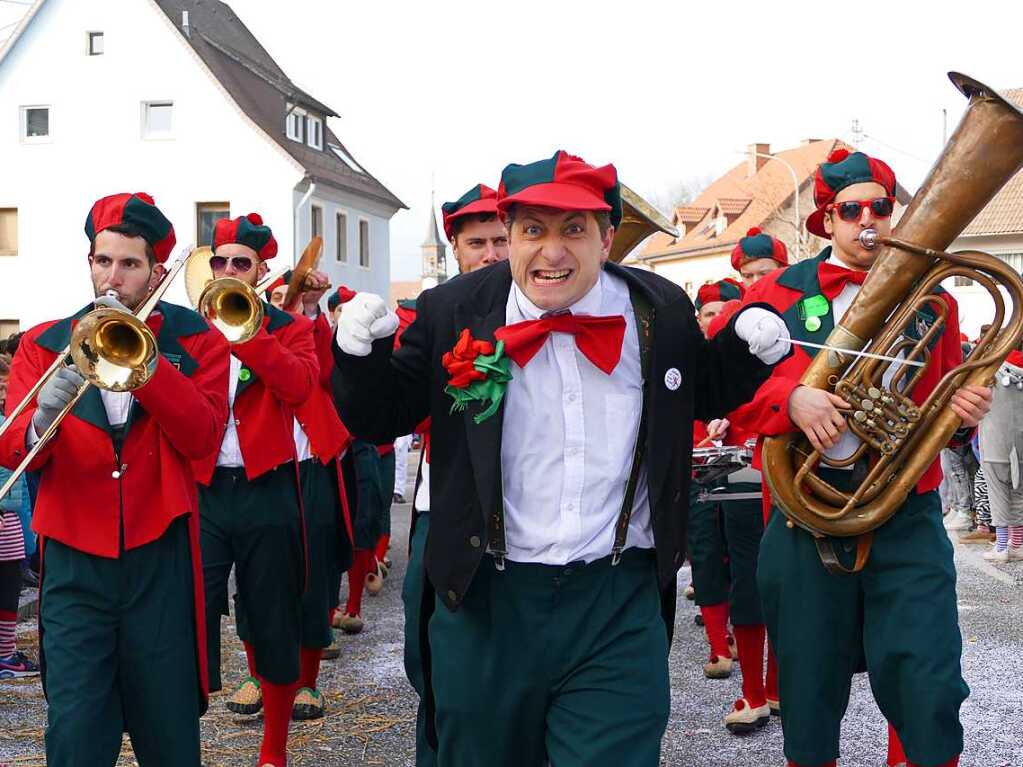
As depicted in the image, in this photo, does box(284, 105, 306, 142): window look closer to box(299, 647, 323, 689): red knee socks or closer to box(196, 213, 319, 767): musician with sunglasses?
box(299, 647, 323, 689): red knee socks

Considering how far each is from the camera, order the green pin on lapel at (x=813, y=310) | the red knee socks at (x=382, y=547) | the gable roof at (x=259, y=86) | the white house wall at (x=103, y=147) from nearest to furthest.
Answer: the green pin on lapel at (x=813, y=310)
the red knee socks at (x=382, y=547)
the white house wall at (x=103, y=147)
the gable roof at (x=259, y=86)

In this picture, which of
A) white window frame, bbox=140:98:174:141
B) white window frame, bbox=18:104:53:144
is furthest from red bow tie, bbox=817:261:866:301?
white window frame, bbox=18:104:53:144

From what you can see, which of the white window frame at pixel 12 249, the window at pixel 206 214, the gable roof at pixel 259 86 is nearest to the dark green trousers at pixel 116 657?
the gable roof at pixel 259 86

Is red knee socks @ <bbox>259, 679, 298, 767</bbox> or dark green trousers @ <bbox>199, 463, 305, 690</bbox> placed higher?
dark green trousers @ <bbox>199, 463, 305, 690</bbox>

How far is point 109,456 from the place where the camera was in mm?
4340

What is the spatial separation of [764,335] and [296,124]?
39.4 m

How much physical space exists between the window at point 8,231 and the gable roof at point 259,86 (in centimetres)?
712

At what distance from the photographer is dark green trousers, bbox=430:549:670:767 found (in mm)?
3479

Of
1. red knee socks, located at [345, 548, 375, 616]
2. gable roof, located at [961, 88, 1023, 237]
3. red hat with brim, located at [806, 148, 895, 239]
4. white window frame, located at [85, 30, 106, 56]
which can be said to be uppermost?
white window frame, located at [85, 30, 106, 56]

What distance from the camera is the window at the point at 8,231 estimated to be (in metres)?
38.4

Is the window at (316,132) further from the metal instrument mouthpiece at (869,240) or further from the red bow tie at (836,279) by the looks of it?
the metal instrument mouthpiece at (869,240)

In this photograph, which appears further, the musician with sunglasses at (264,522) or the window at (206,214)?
the window at (206,214)

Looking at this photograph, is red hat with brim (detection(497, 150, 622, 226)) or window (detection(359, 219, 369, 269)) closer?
red hat with brim (detection(497, 150, 622, 226))

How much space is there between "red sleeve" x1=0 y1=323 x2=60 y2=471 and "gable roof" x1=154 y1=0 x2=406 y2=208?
3374 centimetres
